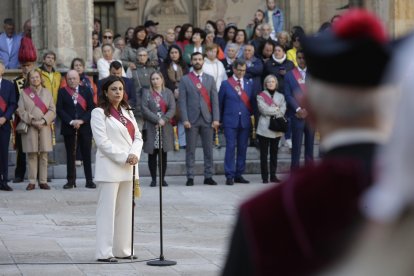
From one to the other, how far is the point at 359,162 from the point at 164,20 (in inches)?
1018

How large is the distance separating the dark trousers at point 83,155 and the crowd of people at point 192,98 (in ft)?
0.05

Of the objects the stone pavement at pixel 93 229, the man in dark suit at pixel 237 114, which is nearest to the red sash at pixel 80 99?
the stone pavement at pixel 93 229

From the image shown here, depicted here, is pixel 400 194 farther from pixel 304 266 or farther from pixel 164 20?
pixel 164 20

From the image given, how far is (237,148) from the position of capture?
19.1 m

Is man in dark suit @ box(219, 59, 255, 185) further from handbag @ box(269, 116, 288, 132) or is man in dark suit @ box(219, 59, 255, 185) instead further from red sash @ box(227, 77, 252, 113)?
handbag @ box(269, 116, 288, 132)

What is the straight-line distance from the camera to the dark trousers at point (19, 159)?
18.5 meters

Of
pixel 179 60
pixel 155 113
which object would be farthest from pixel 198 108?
pixel 179 60

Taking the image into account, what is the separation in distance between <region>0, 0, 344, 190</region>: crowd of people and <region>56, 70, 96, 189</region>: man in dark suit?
0.05ft

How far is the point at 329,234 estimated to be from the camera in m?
2.55

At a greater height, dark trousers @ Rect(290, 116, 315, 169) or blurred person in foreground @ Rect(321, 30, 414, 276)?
blurred person in foreground @ Rect(321, 30, 414, 276)

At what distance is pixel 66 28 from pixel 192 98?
128 inches

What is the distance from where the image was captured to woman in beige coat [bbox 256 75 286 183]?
61.5 ft

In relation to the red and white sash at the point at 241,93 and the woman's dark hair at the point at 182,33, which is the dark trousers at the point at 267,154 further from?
the woman's dark hair at the point at 182,33

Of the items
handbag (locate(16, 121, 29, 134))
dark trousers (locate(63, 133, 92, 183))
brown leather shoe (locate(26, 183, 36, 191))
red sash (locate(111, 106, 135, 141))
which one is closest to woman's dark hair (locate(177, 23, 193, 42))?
dark trousers (locate(63, 133, 92, 183))
